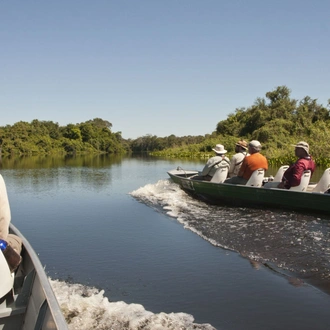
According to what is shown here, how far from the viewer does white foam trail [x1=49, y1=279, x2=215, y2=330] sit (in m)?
3.89

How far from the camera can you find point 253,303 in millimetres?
4375

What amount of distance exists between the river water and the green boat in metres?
0.29

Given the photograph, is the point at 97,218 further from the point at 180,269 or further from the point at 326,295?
the point at 326,295

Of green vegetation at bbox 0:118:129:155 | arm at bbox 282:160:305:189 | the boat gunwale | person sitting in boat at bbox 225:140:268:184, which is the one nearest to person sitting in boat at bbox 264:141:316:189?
arm at bbox 282:160:305:189

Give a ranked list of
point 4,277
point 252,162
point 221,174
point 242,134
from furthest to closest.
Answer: point 242,134 < point 221,174 < point 252,162 < point 4,277

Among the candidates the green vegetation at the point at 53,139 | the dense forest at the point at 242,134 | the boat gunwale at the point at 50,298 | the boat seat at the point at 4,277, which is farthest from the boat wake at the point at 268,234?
the green vegetation at the point at 53,139

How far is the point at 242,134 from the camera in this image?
43156 millimetres

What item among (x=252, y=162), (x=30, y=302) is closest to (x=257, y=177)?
(x=252, y=162)

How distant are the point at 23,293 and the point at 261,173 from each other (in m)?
7.36

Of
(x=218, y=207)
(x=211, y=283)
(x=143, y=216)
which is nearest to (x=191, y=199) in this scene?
(x=218, y=207)

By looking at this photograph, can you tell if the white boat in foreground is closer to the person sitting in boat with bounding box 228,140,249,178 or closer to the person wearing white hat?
the person sitting in boat with bounding box 228,140,249,178

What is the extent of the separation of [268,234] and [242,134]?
121 feet

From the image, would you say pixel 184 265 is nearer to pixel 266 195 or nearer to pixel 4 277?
pixel 4 277

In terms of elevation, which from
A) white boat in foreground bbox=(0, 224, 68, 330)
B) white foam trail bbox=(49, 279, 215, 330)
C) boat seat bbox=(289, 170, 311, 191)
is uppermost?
boat seat bbox=(289, 170, 311, 191)
